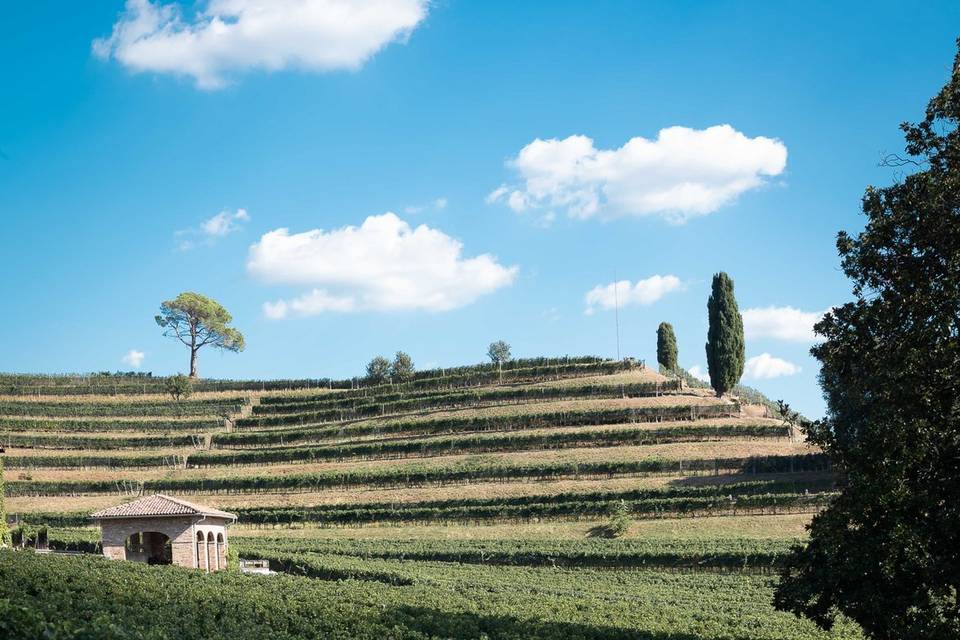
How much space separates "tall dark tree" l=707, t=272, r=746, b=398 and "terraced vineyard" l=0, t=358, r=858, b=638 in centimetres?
317

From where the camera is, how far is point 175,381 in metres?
115

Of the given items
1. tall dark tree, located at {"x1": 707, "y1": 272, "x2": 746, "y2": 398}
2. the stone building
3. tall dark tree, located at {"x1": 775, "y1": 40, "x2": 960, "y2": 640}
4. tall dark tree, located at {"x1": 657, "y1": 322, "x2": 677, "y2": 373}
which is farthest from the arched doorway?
tall dark tree, located at {"x1": 657, "y1": 322, "x2": 677, "y2": 373}

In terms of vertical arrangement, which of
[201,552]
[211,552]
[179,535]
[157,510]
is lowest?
[211,552]

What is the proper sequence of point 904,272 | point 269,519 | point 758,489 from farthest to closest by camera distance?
point 269,519, point 758,489, point 904,272

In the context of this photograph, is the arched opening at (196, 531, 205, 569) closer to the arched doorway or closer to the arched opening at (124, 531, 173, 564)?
the arched doorway

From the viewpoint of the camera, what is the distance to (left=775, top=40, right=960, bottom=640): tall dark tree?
62.0ft

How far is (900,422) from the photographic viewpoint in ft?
64.8

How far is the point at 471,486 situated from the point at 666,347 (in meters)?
44.4

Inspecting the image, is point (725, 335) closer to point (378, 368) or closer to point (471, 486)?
point (471, 486)

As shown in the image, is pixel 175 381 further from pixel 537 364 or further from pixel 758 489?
pixel 758 489

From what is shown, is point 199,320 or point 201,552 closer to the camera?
point 201,552

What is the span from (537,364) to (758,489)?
47.5 metres

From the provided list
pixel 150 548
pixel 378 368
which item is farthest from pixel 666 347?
pixel 150 548

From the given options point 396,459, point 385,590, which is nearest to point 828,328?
point 385,590
